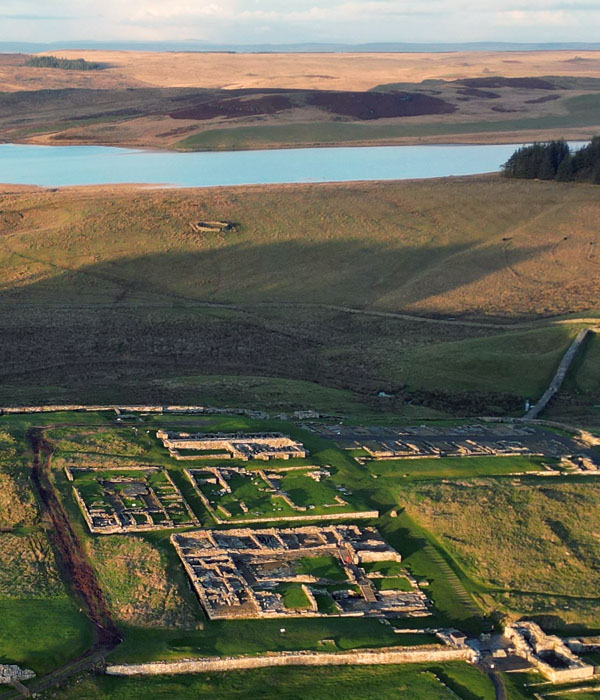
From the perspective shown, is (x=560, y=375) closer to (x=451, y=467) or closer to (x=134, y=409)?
(x=451, y=467)

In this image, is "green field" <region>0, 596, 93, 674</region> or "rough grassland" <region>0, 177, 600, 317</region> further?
"rough grassland" <region>0, 177, 600, 317</region>

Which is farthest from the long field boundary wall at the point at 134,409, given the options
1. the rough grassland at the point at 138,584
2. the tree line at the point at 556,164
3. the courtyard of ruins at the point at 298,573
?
the tree line at the point at 556,164

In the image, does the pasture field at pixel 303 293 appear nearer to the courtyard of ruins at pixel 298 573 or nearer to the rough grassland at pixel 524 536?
the rough grassland at pixel 524 536

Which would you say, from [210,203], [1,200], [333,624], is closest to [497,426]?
[333,624]

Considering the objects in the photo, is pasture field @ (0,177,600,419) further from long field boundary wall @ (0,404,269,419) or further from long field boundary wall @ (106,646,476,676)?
long field boundary wall @ (106,646,476,676)

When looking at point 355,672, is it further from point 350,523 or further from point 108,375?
point 108,375

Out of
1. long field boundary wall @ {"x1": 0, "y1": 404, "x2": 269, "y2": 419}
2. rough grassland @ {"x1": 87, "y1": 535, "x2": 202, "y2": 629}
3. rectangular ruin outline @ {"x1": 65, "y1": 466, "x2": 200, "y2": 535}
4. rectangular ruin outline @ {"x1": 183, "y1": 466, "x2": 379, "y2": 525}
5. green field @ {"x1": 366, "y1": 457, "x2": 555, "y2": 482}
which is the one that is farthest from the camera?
long field boundary wall @ {"x1": 0, "y1": 404, "x2": 269, "y2": 419}

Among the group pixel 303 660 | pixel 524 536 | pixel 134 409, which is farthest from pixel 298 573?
pixel 134 409

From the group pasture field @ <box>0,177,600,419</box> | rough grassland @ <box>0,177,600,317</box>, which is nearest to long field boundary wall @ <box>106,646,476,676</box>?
pasture field @ <box>0,177,600,419</box>
